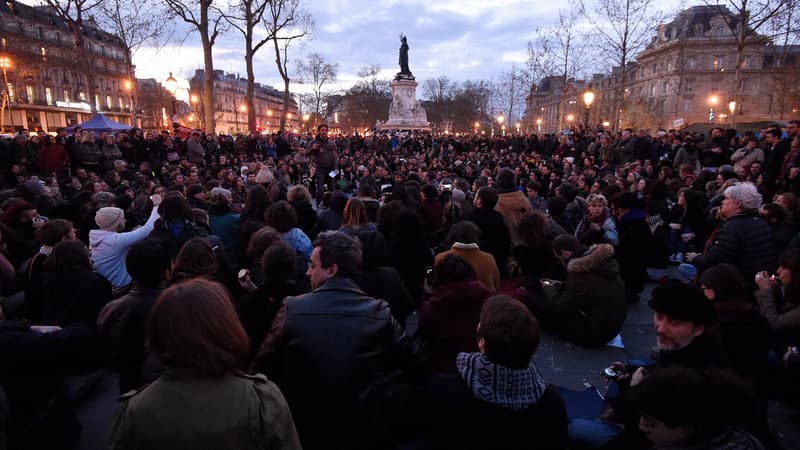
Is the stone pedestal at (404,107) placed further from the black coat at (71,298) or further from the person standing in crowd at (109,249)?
the black coat at (71,298)

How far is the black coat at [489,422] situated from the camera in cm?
195

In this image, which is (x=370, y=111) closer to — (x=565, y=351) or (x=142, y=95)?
(x=142, y=95)

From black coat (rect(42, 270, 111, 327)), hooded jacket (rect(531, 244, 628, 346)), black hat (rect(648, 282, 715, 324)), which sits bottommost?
hooded jacket (rect(531, 244, 628, 346))

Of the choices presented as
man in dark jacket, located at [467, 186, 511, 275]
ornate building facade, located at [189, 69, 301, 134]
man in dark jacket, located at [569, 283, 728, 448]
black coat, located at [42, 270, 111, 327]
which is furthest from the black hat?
ornate building facade, located at [189, 69, 301, 134]

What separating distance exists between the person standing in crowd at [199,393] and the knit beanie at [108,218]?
362cm

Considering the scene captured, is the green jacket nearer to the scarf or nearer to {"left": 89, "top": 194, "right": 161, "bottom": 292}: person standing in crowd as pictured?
the scarf

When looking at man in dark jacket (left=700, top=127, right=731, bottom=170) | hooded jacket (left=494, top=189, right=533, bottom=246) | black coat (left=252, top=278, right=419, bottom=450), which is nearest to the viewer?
black coat (left=252, top=278, right=419, bottom=450)

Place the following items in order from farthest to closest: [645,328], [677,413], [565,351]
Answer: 1. [645,328]
2. [565,351]
3. [677,413]

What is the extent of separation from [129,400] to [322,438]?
996mm

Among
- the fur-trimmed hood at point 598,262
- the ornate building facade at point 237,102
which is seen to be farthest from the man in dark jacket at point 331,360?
the ornate building facade at point 237,102

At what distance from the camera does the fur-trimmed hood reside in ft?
13.7

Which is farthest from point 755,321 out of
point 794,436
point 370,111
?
point 370,111

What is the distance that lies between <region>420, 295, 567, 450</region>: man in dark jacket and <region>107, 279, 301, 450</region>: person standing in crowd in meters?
0.74

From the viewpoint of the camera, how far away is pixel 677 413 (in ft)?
5.78
